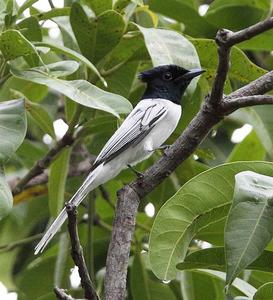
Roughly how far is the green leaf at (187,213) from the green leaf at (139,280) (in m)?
0.92

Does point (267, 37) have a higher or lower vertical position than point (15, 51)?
lower

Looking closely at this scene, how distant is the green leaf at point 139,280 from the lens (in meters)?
3.53

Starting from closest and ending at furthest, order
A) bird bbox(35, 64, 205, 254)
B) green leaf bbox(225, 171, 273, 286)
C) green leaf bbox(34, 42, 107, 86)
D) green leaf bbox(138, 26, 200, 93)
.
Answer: green leaf bbox(225, 171, 273, 286) < green leaf bbox(34, 42, 107, 86) < green leaf bbox(138, 26, 200, 93) < bird bbox(35, 64, 205, 254)

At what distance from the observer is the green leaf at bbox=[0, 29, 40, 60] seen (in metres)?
2.76

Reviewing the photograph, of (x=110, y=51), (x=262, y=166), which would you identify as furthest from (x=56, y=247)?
(x=262, y=166)

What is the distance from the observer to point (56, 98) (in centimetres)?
450

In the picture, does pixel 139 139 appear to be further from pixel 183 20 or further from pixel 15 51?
pixel 15 51

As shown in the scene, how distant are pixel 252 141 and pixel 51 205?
91cm

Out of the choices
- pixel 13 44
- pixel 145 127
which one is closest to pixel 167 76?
pixel 145 127

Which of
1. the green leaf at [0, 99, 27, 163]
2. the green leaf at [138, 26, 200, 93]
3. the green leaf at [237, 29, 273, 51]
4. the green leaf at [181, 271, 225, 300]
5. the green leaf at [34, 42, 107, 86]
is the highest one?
the green leaf at [34, 42, 107, 86]

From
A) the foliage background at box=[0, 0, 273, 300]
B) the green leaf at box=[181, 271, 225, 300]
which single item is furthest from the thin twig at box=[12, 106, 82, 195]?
the green leaf at box=[181, 271, 225, 300]

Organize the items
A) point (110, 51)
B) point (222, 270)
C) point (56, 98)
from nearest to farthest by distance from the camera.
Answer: point (222, 270) < point (110, 51) < point (56, 98)

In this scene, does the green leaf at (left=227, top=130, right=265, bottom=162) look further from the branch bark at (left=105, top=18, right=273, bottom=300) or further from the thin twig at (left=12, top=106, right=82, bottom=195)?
the branch bark at (left=105, top=18, right=273, bottom=300)

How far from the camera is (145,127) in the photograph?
3.79 metres
